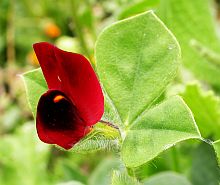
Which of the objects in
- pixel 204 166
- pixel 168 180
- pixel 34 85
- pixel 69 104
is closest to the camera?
pixel 69 104

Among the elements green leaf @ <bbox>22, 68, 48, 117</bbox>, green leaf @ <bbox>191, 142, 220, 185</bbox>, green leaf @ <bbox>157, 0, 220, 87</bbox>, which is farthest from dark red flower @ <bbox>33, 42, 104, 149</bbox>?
green leaf @ <bbox>157, 0, 220, 87</bbox>

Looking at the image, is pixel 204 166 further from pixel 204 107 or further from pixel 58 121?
pixel 58 121

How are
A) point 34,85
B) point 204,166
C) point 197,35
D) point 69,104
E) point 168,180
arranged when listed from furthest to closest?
point 197,35, point 204,166, point 168,180, point 34,85, point 69,104

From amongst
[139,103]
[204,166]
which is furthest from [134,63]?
[204,166]

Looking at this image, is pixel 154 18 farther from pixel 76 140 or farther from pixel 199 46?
pixel 199 46

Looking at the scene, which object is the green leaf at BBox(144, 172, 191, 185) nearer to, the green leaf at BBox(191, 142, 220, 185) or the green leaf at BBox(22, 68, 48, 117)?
the green leaf at BBox(191, 142, 220, 185)

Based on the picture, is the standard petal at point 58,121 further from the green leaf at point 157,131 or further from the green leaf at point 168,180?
the green leaf at point 168,180
